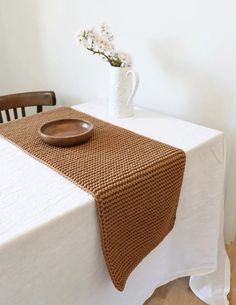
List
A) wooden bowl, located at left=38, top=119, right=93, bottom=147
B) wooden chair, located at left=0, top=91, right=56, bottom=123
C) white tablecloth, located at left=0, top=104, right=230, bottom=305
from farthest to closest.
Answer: wooden chair, located at left=0, top=91, right=56, bottom=123 → wooden bowl, located at left=38, top=119, right=93, bottom=147 → white tablecloth, located at left=0, top=104, right=230, bottom=305

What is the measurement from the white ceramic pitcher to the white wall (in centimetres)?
22

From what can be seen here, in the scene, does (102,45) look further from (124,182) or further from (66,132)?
(124,182)

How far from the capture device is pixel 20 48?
1.74m

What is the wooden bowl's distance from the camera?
0.86 metres

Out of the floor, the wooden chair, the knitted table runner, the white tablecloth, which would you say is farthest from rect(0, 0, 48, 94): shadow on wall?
the floor

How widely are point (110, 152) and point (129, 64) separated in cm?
40

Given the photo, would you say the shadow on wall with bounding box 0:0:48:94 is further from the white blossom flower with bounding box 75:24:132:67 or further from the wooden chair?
the white blossom flower with bounding box 75:24:132:67

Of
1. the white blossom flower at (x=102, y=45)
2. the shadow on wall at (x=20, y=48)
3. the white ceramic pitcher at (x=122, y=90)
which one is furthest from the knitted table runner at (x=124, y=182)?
the shadow on wall at (x=20, y=48)

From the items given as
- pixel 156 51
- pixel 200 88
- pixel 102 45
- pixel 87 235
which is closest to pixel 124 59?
pixel 102 45

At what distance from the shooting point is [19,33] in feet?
5.57

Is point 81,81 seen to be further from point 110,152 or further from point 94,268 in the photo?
point 94,268

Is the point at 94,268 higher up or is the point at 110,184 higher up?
the point at 110,184

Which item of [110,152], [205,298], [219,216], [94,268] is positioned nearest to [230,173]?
[219,216]

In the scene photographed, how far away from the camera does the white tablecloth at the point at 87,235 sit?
57 centimetres
